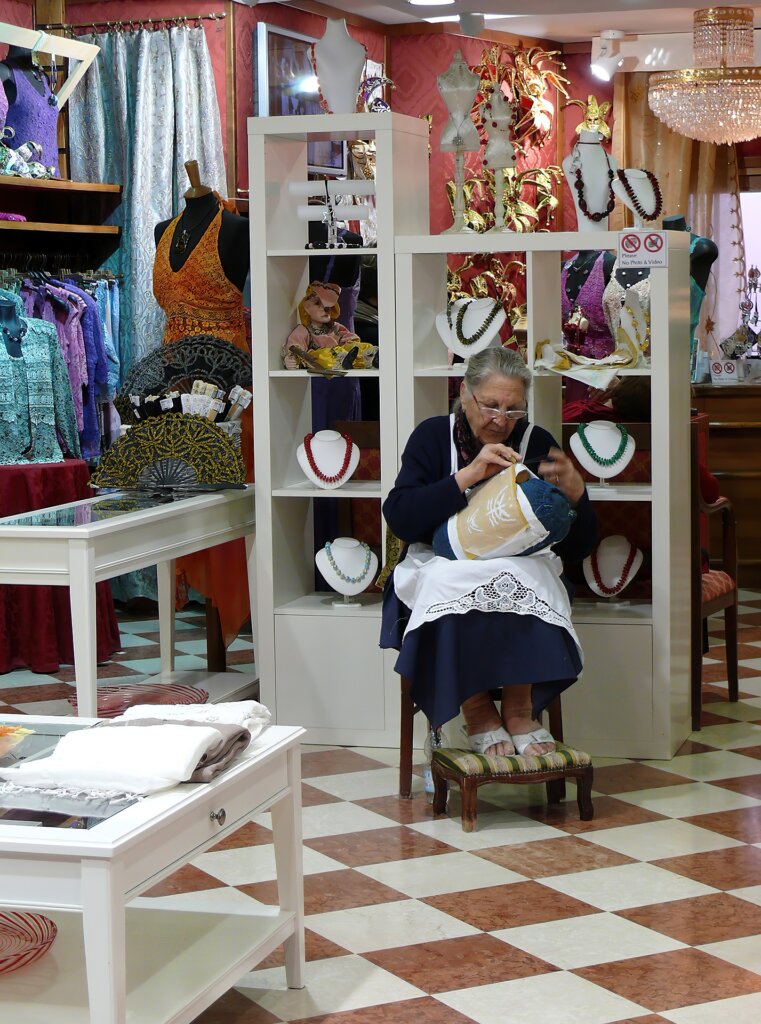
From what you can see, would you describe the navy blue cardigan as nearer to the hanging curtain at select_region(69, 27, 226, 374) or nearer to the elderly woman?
the elderly woman

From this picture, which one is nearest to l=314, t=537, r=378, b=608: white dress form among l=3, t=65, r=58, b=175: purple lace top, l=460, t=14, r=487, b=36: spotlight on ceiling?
l=3, t=65, r=58, b=175: purple lace top

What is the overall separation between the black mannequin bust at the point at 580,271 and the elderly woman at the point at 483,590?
1361 millimetres

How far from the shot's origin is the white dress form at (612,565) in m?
4.46

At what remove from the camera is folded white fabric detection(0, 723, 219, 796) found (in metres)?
2.41

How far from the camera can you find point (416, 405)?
452 centimetres

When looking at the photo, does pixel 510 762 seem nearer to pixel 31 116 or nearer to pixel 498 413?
pixel 498 413

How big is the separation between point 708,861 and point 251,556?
2028 millimetres

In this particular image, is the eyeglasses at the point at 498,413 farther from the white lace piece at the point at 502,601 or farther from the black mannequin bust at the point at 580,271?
the black mannequin bust at the point at 580,271

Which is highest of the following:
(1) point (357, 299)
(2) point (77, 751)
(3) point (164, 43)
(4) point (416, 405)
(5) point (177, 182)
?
A: (3) point (164, 43)

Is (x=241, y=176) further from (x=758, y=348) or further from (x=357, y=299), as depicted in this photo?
(x=758, y=348)

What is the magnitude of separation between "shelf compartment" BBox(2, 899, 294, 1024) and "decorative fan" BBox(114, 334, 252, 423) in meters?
2.49

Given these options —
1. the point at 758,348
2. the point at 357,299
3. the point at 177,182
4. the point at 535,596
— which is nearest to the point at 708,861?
the point at 535,596

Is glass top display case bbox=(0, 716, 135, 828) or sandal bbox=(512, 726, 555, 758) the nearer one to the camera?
glass top display case bbox=(0, 716, 135, 828)

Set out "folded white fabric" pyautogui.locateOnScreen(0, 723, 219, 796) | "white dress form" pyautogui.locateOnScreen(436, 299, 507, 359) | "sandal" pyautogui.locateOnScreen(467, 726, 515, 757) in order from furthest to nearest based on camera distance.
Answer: "white dress form" pyautogui.locateOnScreen(436, 299, 507, 359) → "sandal" pyautogui.locateOnScreen(467, 726, 515, 757) → "folded white fabric" pyautogui.locateOnScreen(0, 723, 219, 796)
